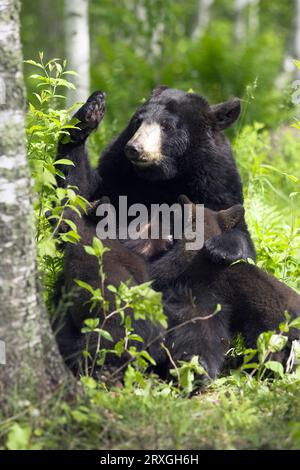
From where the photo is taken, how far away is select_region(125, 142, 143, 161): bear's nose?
6235 mm

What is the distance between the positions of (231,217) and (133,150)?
883 millimetres

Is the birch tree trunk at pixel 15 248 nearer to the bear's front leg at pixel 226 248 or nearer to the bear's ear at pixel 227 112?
the bear's front leg at pixel 226 248

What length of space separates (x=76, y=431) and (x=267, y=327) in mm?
2165

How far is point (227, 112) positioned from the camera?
6762 millimetres

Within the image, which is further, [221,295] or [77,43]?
[77,43]

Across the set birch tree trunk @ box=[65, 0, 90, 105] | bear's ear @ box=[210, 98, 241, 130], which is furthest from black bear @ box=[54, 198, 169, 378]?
birch tree trunk @ box=[65, 0, 90, 105]

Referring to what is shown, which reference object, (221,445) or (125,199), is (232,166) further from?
(221,445)

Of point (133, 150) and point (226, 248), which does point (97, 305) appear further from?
point (133, 150)

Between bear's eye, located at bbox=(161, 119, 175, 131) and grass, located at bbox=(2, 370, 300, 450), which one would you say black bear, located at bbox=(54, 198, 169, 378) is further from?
bear's eye, located at bbox=(161, 119, 175, 131)

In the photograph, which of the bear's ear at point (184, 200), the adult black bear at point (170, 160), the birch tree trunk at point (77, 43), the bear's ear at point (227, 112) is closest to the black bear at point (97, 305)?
the bear's ear at point (184, 200)

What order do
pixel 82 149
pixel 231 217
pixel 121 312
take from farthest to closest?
pixel 82 149, pixel 231 217, pixel 121 312

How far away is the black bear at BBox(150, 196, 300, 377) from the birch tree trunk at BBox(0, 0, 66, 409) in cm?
162

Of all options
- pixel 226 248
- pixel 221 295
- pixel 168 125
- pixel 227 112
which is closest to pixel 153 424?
pixel 221 295

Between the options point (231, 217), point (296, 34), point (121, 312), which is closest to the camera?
point (121, 312)
